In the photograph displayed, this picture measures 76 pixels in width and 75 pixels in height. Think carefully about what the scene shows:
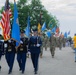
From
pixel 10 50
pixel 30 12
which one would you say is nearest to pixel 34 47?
pixel 10 50

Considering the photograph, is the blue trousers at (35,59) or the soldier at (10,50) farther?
the soldier at (10,50)

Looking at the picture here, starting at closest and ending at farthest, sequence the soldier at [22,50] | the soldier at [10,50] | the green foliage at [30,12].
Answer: the soldier at [10,50] → the soldier at [22,50] → the green foliage at [30,12]

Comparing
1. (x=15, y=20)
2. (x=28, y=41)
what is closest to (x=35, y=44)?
(x=28, y=41)

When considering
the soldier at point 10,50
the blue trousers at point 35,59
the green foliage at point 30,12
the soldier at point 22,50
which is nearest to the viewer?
the blue trousers at point 35,59

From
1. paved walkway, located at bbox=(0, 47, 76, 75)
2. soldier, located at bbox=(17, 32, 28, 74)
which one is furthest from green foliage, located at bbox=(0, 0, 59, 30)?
soldier, located at bbox=(17, 32, 28, 74)

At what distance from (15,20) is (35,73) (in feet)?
7.48

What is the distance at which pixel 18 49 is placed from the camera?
14.8m

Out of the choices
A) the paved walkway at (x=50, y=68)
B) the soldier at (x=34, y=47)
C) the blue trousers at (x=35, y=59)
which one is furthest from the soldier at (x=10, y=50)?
the blue trousers at (x=35, y=59)

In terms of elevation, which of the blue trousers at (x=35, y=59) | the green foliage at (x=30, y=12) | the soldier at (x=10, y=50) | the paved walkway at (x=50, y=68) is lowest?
the paved walkway at (x=50, y=68)

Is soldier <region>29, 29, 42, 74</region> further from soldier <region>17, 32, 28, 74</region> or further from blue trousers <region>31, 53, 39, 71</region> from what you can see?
soldier <region>17, 32, 28, 74</region>

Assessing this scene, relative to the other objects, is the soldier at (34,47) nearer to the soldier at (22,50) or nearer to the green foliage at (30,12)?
the soldier at (22,50)

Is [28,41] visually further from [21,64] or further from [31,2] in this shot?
[31,2]

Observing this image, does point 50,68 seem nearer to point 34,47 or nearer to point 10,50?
point 34,47

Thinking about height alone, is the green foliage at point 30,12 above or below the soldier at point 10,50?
above
